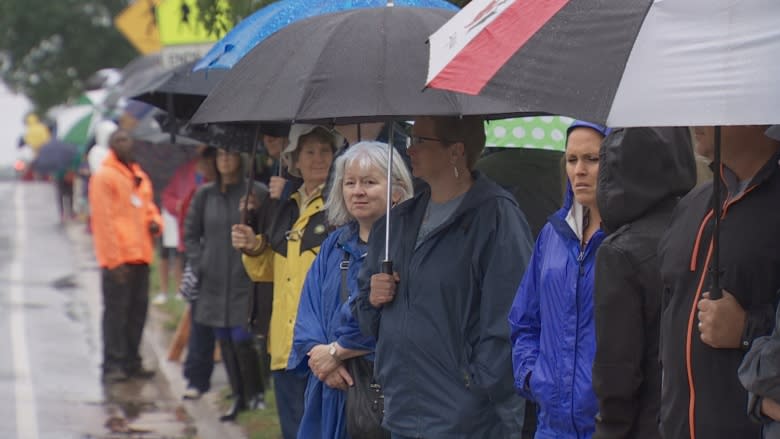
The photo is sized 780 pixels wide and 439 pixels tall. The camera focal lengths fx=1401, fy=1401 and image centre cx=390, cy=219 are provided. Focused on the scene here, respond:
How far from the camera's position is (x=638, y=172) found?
A: 4.22 m

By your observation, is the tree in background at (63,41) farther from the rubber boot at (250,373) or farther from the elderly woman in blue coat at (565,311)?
the elderly woman in blue coat at (565,311)

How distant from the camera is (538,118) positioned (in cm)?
692

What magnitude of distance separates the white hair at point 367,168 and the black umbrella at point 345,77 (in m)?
0.17

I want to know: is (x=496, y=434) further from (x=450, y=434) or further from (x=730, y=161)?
(x=730, y=161)

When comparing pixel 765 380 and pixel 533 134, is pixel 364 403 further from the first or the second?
pixel 765 380

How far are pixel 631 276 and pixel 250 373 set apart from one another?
599cm

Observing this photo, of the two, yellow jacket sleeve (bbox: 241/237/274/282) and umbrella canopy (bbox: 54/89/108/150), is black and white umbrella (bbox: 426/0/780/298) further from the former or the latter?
umbrella canopy (bbox: 54/89/108/150)

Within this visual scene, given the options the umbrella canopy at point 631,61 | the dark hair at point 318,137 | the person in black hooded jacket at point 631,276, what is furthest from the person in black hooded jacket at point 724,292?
the dark hair at point 318,137

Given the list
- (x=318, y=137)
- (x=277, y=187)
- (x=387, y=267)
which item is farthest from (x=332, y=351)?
(x=277, y=187)

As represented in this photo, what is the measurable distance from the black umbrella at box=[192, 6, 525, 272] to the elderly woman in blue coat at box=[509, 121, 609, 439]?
38cm

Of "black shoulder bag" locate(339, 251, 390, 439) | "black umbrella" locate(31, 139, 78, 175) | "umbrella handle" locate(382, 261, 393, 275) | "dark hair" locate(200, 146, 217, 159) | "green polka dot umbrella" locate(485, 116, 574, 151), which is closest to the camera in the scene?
"umbrella handle" locate(382, 261, 393, 275)

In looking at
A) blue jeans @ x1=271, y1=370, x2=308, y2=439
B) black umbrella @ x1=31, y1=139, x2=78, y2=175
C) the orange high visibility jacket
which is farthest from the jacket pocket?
black umbrella @ x1=31, y1=139, x2=78, y2=175

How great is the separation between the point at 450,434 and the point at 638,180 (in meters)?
1.22

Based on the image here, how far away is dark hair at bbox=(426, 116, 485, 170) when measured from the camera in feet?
17.1
